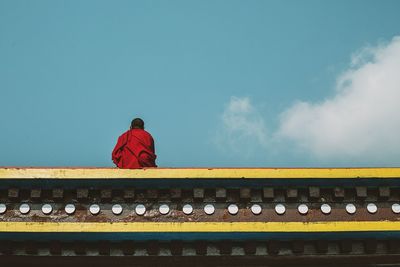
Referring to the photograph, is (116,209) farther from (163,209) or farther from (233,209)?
(233,209)

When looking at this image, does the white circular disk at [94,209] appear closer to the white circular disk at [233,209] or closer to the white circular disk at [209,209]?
the white circular disk at [209,209]

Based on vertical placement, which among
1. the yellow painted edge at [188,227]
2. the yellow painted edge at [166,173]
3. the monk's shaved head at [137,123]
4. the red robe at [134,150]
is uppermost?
the monk's shaved head at [137,123]

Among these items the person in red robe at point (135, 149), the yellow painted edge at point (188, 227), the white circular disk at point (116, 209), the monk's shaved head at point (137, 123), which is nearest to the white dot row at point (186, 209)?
the white circular disk at point (116, 209)

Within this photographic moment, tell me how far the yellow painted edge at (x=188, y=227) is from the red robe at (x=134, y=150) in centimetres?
98

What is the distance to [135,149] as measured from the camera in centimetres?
922

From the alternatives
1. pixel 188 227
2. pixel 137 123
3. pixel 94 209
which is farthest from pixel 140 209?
pixel 137 123

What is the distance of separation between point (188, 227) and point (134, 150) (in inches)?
61.7

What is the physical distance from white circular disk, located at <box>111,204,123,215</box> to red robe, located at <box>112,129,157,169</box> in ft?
2.13

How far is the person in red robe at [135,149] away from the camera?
9086 millimetres

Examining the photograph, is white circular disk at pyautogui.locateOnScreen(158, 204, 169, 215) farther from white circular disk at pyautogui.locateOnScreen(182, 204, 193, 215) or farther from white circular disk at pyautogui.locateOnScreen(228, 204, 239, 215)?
white circular disk at pyautogui.locateOnScreen(228, 204, 239, 215)

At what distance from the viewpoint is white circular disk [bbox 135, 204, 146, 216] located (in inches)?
333

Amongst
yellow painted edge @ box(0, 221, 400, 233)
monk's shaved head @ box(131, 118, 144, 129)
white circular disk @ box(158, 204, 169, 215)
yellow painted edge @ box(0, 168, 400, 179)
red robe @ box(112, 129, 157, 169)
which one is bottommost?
yellow painted edge @ box(0, 221, 400, 233)

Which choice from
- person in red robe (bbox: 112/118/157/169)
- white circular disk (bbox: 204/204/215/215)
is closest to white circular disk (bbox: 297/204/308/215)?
white circular disk (bbox: 204/204/215/215)

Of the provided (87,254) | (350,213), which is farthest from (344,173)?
(87,254)
